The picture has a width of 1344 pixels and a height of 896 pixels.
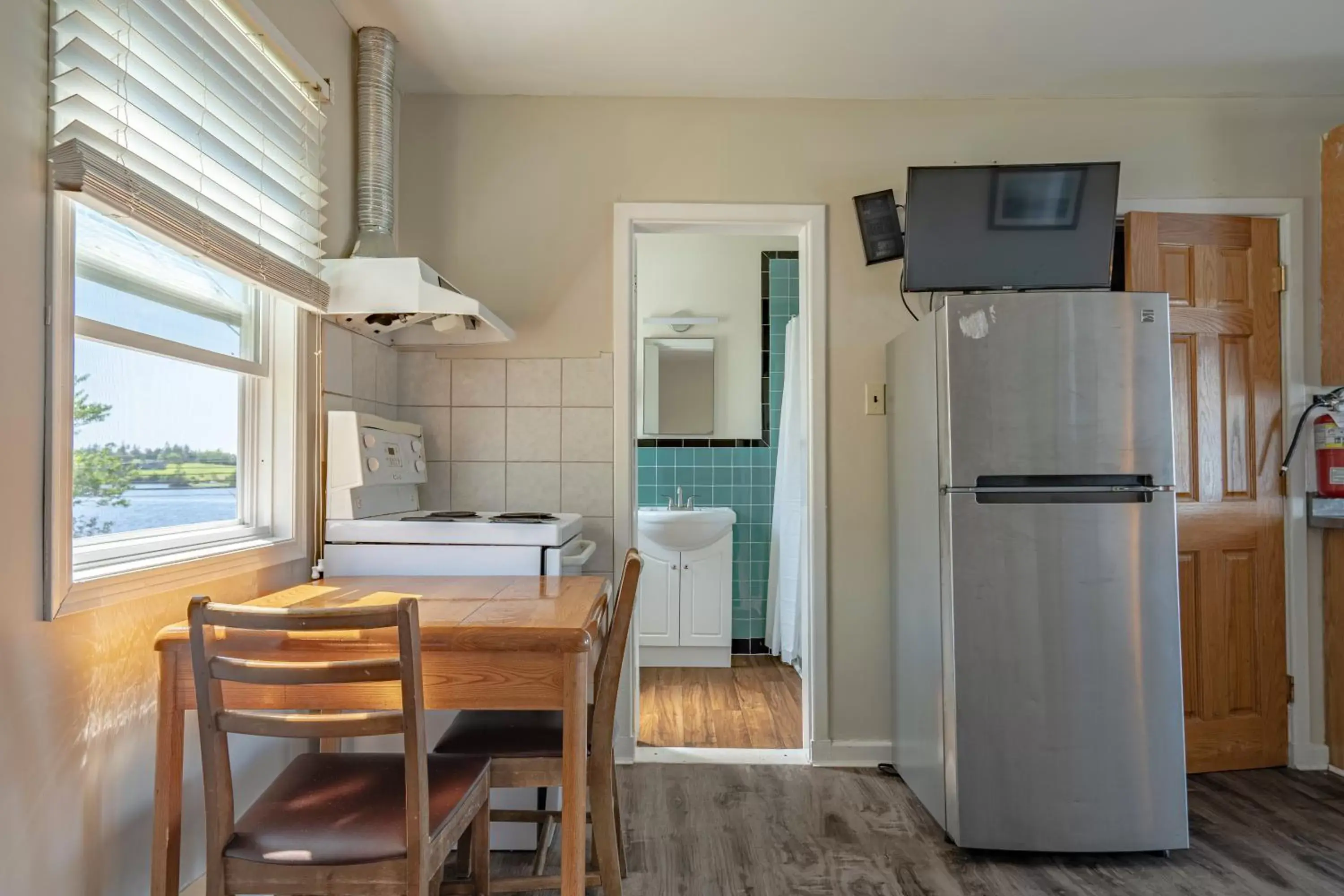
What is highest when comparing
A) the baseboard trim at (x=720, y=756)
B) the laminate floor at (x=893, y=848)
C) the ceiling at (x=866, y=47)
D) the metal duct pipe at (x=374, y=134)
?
the ceiling at (x=866, y=47)

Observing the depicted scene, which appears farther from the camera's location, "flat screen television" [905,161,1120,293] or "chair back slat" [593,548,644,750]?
"flat screen television" [905,161,1120,293]

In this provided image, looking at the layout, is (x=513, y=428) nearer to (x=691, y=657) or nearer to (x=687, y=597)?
(x=687, y=597)

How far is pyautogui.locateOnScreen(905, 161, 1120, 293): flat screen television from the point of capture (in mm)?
2482

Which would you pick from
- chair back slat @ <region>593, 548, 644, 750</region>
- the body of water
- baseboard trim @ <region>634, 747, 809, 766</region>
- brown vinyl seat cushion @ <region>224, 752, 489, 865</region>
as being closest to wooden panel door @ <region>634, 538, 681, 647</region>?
baseboard trim @ <region>634, 747, 809, 766</region>

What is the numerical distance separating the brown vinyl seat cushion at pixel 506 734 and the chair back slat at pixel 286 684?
34 cm

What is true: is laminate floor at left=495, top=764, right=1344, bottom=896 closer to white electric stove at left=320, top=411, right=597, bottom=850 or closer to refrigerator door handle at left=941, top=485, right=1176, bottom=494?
white electric stove at left=320, top=411, right=597, bottom=850

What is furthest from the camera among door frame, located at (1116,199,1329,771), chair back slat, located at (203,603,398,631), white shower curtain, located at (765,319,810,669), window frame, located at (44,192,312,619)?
white shower curtain, located at (765,319,810,669)

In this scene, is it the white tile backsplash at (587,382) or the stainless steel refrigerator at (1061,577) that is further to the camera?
the white tile backsplash at (587,382)

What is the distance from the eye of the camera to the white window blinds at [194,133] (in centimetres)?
128

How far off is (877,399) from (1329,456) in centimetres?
155

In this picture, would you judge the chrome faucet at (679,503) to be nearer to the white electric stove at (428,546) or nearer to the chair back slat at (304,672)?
the white electric stove at (428,546)

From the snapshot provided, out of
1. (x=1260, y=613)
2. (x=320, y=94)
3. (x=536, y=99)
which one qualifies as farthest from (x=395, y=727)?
(x=1260, y=613)

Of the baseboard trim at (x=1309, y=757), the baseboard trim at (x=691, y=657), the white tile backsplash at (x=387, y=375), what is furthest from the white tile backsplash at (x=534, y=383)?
the baseboard trim at (x=1309, y=757)

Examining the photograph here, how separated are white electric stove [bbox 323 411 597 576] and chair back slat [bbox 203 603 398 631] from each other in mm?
863
